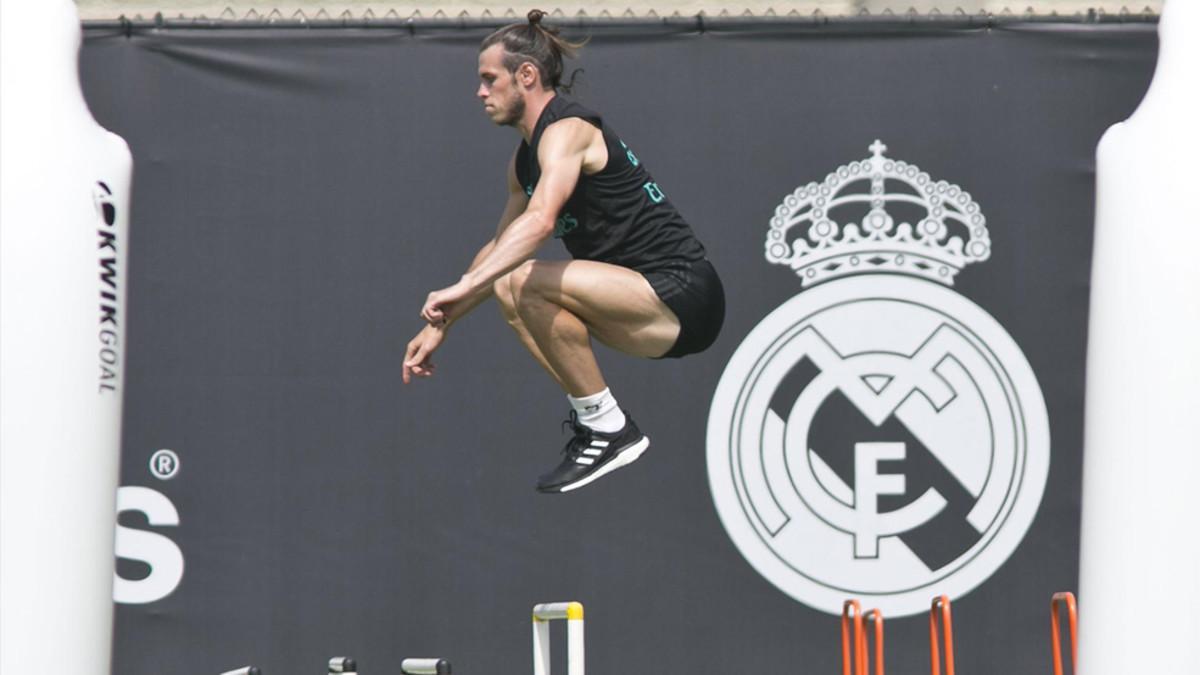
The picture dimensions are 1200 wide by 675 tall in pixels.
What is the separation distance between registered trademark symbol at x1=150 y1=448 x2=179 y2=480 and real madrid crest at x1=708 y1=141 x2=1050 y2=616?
2193mm

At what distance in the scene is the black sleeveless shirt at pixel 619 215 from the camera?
16.7ft

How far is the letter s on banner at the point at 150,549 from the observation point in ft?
24.8

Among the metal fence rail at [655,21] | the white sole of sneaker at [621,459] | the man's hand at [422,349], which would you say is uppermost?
the metal fence rail at [655,21]

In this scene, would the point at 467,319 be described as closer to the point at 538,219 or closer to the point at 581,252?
the point at 581,252

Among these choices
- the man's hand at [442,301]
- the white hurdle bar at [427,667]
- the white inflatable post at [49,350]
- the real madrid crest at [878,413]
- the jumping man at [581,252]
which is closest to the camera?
the white inflatable post at [49,350]

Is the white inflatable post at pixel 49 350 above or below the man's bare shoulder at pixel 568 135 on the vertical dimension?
below

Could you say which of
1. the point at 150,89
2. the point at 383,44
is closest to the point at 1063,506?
the point at 383,44

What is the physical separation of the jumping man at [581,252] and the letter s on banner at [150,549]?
9.34 ft

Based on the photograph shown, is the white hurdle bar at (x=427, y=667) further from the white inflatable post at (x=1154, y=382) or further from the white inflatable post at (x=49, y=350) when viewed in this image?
the white inflatable post at (x=1154, y=382)

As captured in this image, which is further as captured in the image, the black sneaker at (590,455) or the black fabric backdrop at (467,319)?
the black fabric backdrop at (467,319)

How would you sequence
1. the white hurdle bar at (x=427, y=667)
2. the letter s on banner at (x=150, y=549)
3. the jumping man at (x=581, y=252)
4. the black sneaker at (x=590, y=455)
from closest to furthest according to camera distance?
the white hurdle bar at (x=427, y=667), the jumping man at (x=581, y=252), the black sneaker at (x=590, y=455), the letter s on banner at (x=150, y=549)

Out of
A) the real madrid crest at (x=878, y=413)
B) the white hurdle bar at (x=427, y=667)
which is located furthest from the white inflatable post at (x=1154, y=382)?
the real madrid crest at (x=878, y=413)

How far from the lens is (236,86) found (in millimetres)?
7758

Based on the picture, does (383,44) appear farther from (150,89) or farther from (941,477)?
(941,477)
